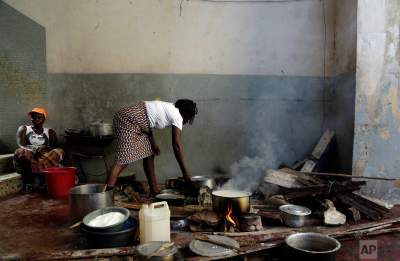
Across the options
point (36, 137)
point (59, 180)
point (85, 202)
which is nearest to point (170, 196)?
point (85, 202)

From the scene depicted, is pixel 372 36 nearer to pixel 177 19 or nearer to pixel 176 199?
pixel 177 19

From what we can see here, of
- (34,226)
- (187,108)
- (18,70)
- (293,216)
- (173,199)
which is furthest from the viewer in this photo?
(18,70)

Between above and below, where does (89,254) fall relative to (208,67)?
below

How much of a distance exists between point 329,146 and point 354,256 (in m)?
3.07

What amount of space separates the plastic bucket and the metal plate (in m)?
2.89

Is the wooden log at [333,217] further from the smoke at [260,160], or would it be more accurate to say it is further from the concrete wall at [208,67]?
the concrete wall at [208,67]

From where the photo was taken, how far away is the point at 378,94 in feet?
15.5

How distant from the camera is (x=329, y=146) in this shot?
Answer: 571 centimetres

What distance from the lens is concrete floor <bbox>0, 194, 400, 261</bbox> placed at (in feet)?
9.95

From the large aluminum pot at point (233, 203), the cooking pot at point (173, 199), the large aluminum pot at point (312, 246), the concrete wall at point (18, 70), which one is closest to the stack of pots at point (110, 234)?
the large aluminum pot at point (233, 203)

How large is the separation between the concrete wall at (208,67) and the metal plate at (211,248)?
10.6ft

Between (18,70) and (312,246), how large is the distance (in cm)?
596

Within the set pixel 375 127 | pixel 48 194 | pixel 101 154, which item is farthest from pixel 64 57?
pixel 375 127

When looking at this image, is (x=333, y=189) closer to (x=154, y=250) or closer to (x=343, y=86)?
(x=343, y=86)
